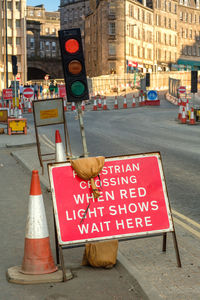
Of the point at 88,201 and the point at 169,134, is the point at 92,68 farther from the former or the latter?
the point at 88,201

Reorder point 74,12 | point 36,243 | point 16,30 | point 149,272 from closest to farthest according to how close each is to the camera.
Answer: point 149,272
point 36,243
point 16,30
point 74,12

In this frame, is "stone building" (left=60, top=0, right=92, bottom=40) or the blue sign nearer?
the blue sign

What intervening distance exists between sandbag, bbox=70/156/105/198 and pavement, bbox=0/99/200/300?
75cm

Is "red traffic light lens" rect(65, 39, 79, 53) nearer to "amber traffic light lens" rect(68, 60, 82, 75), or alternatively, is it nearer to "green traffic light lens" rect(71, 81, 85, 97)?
"amber traffic light lens" rect(68, 60, 82, 75)

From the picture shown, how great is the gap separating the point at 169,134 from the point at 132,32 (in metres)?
68.3

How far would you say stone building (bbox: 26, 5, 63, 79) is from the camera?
108m

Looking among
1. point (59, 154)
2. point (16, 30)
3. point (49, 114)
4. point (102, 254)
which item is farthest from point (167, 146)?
point (16, 30)

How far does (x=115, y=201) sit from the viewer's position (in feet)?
18.4

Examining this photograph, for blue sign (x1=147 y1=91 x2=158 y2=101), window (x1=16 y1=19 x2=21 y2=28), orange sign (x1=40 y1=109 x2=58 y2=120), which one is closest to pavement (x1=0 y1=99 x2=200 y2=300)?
orange sign (x1=40 y1=109 x2=58 y2=120)

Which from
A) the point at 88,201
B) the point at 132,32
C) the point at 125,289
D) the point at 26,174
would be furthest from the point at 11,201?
the point at 132,32

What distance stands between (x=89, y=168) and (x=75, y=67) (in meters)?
2.85

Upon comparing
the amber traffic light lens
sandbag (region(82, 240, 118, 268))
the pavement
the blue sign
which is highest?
the amber traffic light lens

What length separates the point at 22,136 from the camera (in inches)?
872

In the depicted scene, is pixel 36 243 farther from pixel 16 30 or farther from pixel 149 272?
pixel 16 30
